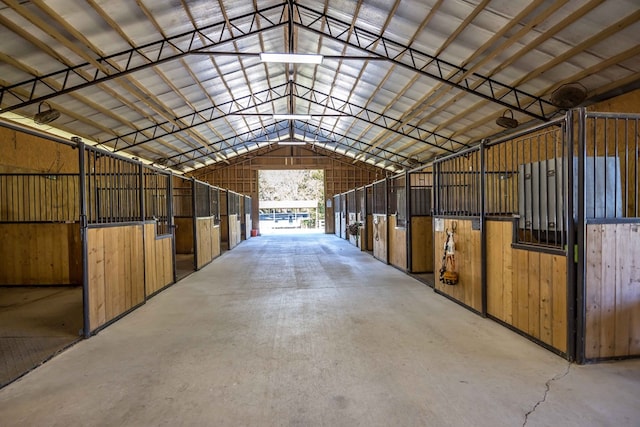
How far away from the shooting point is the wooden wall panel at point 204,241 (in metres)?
7.44

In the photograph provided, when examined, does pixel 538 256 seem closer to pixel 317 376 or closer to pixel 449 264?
pixel 449 264

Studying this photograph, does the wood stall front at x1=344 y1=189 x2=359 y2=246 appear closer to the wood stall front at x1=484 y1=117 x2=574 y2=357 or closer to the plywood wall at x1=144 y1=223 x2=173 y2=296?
the plywood wall at x1=144 y1=223 x2=173 y2=296

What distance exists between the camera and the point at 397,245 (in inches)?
284

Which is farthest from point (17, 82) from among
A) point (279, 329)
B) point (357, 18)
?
point (279, 329)

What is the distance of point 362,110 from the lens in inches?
484

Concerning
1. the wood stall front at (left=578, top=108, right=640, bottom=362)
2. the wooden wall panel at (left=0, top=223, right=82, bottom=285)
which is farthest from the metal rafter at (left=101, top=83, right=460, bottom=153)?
the wood stall front at (left=578, top=108, right=640, bottom=362)

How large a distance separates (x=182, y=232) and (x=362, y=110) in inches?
293

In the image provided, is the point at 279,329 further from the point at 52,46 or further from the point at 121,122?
the point at 121,122

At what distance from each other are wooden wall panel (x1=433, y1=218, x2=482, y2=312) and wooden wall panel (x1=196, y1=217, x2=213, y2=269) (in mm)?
5146

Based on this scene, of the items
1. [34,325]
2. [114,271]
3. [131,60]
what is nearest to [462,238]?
[114,271]

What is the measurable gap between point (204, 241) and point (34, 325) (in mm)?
4282

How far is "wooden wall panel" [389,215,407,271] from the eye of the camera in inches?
268

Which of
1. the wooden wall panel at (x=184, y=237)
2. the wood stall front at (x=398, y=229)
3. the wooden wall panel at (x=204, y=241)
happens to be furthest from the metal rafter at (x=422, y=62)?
the wooden wall panel at (x=184, y=237)

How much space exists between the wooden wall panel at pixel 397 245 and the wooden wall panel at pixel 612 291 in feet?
13.1
